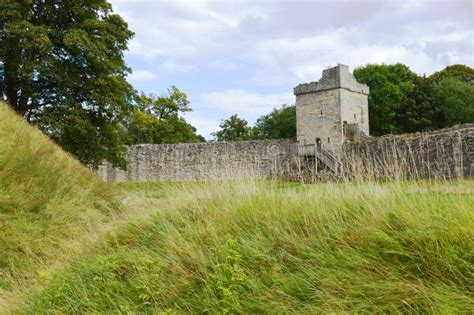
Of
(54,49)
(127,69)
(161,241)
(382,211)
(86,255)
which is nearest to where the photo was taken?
(382,211)

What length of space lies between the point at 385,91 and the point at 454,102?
6.03 meters

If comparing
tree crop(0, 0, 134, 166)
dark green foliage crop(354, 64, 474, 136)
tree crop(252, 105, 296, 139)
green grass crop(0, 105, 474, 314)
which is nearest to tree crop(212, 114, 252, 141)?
tree crop(252, 105, 296, 139)

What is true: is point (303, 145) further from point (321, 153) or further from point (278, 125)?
point (278, 125)

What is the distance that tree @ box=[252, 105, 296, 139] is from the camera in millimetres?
47562

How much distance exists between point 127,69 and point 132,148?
43.9 feet

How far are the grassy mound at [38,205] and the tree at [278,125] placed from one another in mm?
37403

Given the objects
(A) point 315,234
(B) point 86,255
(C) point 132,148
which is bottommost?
(B) point 86,255

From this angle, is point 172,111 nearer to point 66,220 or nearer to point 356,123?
point 356,123

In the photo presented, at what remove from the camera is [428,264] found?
10.5ft

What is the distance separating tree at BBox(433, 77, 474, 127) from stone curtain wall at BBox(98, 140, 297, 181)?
1610cm

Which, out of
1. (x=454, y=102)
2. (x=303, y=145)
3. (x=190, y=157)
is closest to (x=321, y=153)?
(x=303, y=145)

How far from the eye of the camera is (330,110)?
26.8m

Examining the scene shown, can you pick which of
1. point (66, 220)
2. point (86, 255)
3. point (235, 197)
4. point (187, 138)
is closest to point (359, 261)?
point (235, 197)

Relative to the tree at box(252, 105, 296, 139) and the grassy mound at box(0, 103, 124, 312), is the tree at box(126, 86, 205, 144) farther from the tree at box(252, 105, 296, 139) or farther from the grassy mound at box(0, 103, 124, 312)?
the grassy mound at box(0, 103, 124, 312)
